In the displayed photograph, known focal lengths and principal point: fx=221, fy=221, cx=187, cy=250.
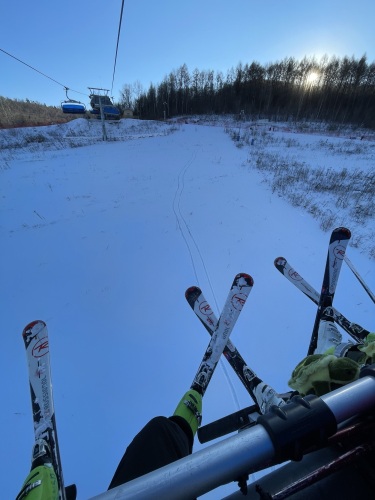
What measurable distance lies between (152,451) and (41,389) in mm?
897

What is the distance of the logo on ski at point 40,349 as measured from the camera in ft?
5.12

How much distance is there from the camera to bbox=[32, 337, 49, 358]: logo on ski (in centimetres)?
156

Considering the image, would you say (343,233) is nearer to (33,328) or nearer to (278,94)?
(33,328)

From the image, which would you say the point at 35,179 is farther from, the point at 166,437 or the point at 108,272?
the point at 166,437

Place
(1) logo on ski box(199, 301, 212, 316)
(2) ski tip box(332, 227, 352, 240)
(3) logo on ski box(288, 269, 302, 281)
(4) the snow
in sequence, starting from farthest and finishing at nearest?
(3) logo on ski box(288, 269, 302, 281), (1) logo on ski box(199, 301, 212, 316), (2) ski tip box(332, 227, 352, 240), (4) the snow

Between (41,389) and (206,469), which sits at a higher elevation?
(206,469)

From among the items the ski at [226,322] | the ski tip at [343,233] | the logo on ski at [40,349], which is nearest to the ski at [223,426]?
the ski at [226,322]

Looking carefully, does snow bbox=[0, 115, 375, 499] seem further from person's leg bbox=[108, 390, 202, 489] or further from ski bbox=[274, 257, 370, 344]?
person's leg bbox=[108, 390, 202, 489]

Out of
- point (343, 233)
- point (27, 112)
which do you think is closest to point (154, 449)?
point (343, 233)

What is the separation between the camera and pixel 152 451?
104 centimetres

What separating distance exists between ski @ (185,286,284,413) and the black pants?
599 millimetres

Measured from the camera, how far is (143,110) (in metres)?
49.6

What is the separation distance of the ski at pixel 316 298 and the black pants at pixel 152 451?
1.68m

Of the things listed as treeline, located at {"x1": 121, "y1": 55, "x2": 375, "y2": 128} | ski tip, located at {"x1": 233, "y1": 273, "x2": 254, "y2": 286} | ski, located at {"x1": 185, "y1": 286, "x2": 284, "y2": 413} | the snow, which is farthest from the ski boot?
treeline, located at {"x1": 121, "y1": 55, "x2": 375, "y2": 128}
